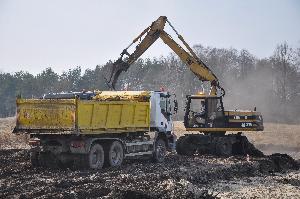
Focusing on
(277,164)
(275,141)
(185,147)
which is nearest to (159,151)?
(185,147)

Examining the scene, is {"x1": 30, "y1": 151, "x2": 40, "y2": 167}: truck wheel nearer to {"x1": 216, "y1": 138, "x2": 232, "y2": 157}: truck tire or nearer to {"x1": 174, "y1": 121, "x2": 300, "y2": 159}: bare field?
{"x1": 216, "y1": 138, "x2": 232, "y2": 157}: truck tire

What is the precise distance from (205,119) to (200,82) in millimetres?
62700

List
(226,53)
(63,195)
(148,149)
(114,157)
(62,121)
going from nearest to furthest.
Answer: (63,195)
(62,121)
(114,157)
(148,149)
(226,53)

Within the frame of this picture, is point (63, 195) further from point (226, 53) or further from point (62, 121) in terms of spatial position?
point (226, 53)

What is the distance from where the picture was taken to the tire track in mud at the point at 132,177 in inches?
507

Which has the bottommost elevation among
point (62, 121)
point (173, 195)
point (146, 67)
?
point (173, 195)

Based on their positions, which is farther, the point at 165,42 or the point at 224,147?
the point at 165,42

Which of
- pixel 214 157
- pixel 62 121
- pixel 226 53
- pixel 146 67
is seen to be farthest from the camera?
pixel 226 53

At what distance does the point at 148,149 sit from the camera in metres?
22.1

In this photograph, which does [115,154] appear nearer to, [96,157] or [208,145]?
[96,157]

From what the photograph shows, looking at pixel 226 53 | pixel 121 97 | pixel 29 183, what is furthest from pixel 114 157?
pixel 226 53

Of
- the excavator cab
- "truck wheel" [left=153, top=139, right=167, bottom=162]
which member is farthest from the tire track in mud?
the excavator cab

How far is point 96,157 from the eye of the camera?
1891cm

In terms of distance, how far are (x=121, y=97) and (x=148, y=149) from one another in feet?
8.46
